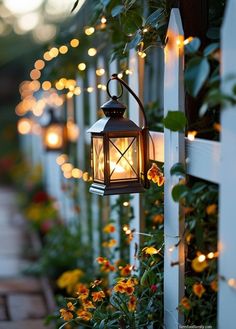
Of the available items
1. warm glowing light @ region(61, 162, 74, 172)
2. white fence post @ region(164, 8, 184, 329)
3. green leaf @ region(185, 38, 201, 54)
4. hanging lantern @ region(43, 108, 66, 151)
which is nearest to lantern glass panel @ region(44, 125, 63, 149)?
hanging lantern @ region(43, 108, 66, 151)

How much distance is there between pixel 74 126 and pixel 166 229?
2.70m

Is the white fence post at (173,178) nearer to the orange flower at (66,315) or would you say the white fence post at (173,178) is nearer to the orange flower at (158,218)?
the orange flower at (66,315)

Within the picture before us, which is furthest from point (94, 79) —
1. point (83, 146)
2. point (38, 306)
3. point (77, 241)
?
point (38, 306)

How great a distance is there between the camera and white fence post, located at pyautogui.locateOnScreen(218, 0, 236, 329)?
1472mm

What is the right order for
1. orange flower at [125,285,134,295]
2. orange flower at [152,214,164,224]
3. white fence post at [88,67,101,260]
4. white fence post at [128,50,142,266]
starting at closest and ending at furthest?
orange flower at [125,285,134,295]
white fence post at [128,50,142,266]
orange flower at [152,214,164,224]
white fence post at [88,67,101,260]

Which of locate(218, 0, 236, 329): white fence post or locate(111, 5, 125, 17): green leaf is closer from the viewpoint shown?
locate(218, 0, 236, 329): white fence post

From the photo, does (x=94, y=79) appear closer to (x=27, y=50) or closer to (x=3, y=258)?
(x=3, y=258)

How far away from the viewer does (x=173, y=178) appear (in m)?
1.94

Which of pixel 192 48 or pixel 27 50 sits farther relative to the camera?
pixel 27 50

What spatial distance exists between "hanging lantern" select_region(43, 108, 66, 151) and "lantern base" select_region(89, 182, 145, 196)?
269 centimetres

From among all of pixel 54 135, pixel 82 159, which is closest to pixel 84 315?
pixel 82 159

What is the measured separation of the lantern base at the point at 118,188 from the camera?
2.02 m

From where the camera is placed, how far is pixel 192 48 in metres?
1.57

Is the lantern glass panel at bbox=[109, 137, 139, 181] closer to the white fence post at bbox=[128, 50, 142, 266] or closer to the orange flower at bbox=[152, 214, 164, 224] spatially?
the white fence post at bbox=[128, 50, 142, 266]
